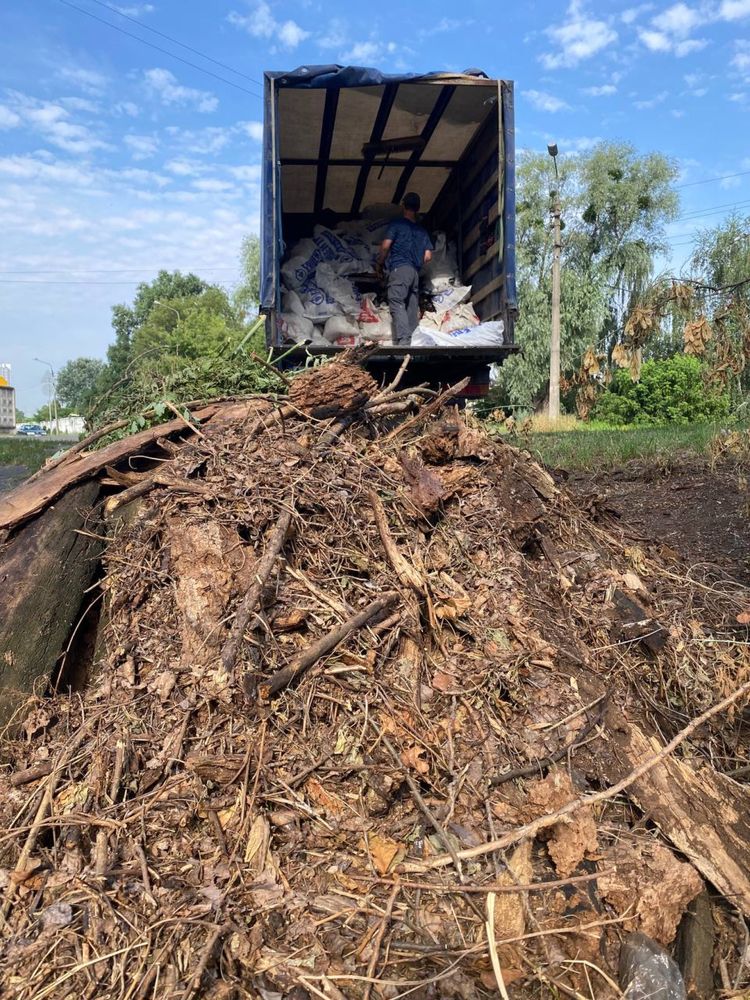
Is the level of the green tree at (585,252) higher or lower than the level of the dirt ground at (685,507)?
higher

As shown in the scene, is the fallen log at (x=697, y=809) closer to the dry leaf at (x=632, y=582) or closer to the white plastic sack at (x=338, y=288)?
the dry leaf at (x=632, y=582)

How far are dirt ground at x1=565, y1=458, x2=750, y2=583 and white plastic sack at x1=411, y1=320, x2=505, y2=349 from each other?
143 cm

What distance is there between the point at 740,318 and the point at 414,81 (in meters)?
3.22

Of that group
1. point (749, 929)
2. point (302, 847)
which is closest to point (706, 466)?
point (749, 929)

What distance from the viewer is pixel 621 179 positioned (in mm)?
31031

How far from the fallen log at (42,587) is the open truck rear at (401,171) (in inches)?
111

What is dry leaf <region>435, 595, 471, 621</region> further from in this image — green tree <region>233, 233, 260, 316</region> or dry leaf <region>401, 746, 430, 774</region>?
green tree <region>233, 233, 260, 316</region>

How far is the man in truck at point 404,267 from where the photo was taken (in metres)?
6.73

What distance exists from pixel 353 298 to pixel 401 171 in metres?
1.82

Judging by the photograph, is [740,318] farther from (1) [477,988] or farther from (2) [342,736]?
(1) [477,988]

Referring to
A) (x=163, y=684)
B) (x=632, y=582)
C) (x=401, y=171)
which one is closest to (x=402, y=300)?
(x=401, y=171)

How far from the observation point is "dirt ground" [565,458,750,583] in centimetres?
466

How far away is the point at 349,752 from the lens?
2.41 meters

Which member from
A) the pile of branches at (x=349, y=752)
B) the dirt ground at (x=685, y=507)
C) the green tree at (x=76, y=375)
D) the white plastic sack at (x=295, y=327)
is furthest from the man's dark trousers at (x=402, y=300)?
the green tree at (x=76, y=375)
